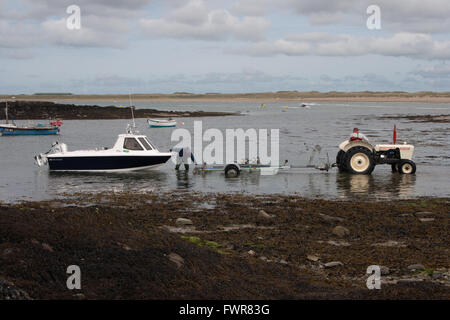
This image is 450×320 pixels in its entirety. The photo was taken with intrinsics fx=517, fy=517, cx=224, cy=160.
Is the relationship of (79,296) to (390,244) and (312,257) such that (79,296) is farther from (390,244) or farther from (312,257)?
(390,244)

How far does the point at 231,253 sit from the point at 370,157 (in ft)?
46.7

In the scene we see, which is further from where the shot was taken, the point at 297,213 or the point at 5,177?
the point at 5,177

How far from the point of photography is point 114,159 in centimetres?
2459

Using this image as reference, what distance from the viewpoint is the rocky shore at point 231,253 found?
7.50 meters

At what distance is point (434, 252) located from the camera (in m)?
10.9

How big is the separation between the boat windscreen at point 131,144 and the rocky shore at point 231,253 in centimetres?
982

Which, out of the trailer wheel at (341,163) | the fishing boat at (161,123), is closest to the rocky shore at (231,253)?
the trailer wheel at (341,163)

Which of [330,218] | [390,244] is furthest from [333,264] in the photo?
[330,218]

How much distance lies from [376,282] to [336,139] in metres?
40.8

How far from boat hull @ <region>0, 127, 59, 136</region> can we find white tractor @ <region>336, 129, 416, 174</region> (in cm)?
4050

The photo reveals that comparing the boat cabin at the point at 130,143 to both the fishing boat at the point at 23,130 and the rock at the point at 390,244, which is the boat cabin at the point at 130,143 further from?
the fishing boat at the point at 23,130

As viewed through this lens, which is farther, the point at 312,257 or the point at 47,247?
the point at 312,257
